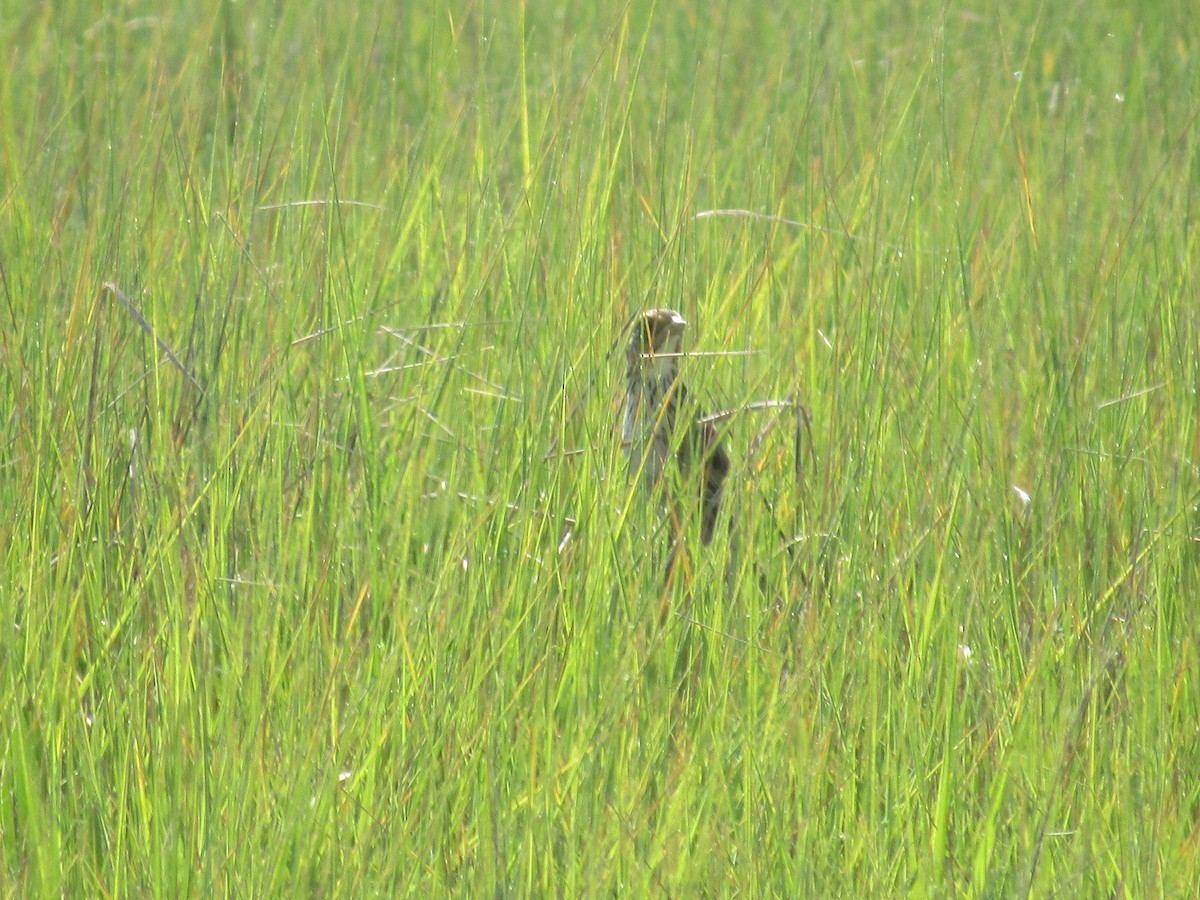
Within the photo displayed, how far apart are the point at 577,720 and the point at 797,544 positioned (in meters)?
0.42

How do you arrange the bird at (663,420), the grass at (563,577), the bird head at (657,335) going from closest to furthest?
1. the grass at (563,577)
2. the bird at (663,420)
3. the bird head at (657,335)

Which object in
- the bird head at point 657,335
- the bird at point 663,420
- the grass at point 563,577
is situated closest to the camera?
the grass at point 563,577

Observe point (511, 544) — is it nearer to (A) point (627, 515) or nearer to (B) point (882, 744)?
(A) point (627, 515)

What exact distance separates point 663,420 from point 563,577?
0.95ft

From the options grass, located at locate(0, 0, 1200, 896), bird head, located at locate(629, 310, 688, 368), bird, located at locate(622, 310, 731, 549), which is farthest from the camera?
bird head, located at locate(629, 310, 688, 368)

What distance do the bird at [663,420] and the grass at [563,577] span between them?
0.15ft

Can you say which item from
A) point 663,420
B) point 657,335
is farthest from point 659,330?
point 663,420

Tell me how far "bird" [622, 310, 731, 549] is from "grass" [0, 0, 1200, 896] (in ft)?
0.15

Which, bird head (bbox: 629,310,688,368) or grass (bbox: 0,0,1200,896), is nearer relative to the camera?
grass (bbox: 0,0,1200,896)

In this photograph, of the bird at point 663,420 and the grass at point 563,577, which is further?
the bird at point 663,420

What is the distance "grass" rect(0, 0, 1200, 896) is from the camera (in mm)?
1491

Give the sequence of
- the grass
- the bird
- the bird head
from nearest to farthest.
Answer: the grass
the bird
the bird head

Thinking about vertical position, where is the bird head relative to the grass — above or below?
above

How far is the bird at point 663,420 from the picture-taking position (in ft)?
6.02
